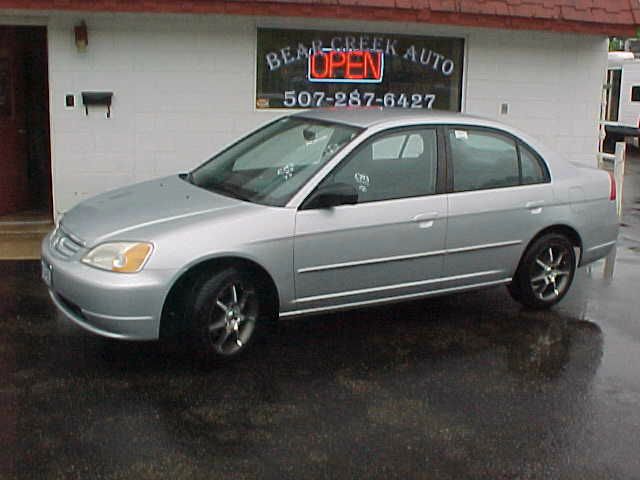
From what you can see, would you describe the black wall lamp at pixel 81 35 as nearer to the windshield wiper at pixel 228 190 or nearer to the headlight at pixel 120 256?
the windshield wiper at pixel 228 190

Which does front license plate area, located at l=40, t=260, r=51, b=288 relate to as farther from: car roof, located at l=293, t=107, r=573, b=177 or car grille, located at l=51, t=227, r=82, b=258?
car roof, located at l=293, t=107, r=573, b=177

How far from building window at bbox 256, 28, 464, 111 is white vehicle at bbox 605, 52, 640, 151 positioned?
48.6 ft

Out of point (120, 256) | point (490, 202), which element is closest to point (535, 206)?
point (490, 202)

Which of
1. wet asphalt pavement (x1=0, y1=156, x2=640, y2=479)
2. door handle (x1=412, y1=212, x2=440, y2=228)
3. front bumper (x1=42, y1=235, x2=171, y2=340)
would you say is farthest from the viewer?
door handle (x1=412, y1=212, x2=440, y2=228)

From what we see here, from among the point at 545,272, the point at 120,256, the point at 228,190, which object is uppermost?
the point at 228,190

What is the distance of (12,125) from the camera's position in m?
10.8

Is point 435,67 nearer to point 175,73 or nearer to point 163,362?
point 175,73

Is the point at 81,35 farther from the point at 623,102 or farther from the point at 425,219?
the point at 623,102

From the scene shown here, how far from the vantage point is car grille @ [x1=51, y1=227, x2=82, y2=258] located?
5777 millimetres

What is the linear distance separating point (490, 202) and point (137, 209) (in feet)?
9.02

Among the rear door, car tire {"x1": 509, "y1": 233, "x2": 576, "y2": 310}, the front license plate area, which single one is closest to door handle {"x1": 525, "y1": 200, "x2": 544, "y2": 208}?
the rear door

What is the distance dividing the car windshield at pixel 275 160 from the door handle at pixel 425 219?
2.56ft

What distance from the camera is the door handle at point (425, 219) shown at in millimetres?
6543

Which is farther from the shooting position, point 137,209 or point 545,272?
point 545,272
